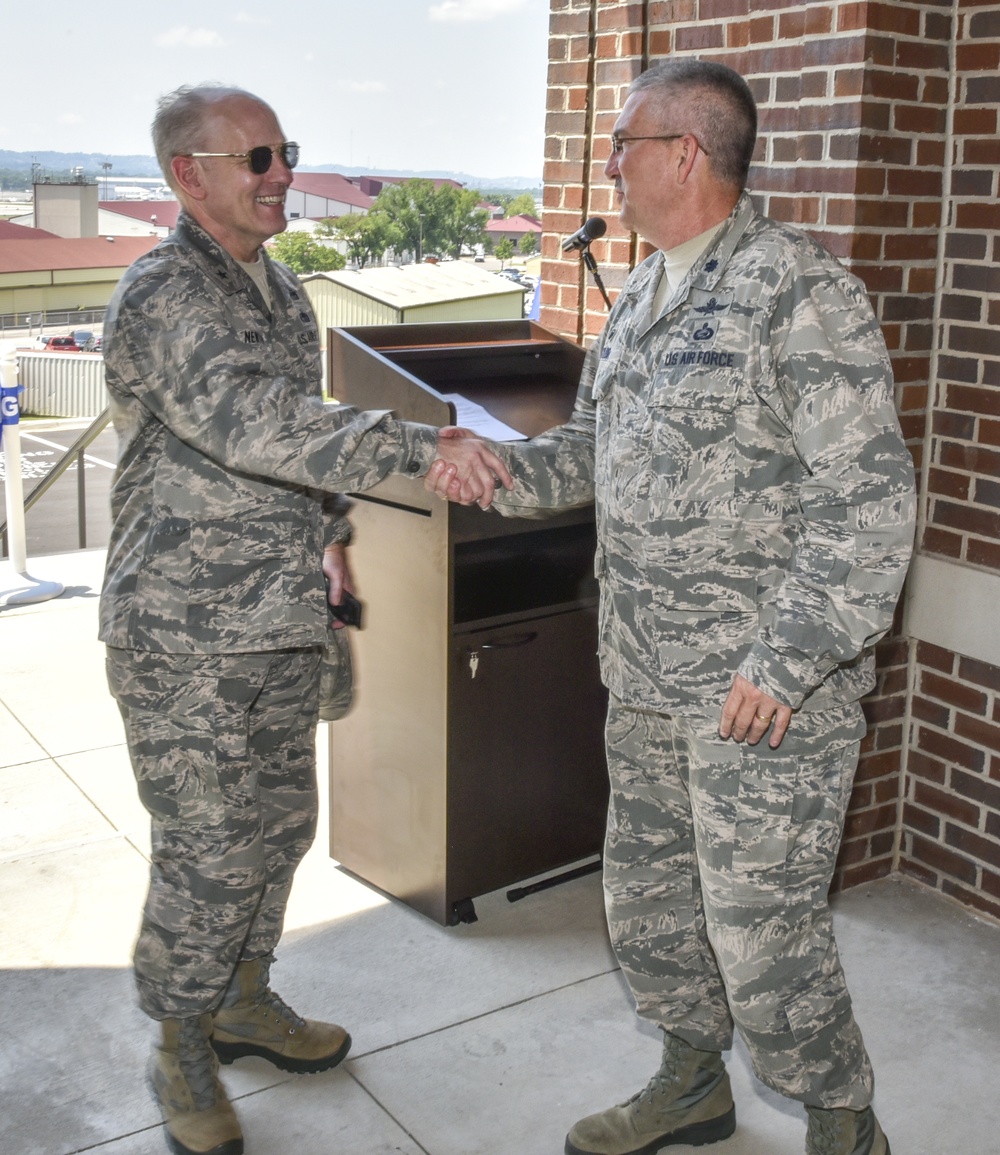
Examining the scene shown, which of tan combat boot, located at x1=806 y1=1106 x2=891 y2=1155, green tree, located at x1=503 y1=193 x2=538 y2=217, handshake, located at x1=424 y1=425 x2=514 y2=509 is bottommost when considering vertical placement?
tan combat boot, located at x1=806 y1=1106 x2=891 y2=1155

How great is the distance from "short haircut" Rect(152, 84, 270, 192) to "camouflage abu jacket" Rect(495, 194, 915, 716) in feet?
2.92

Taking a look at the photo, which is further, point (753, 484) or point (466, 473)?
point (466, 473)

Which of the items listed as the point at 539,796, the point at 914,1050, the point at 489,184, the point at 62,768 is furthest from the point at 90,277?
the point at 914,1050

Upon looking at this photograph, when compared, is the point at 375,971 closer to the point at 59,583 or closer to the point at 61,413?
the point at 59,583

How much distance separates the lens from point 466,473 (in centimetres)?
252

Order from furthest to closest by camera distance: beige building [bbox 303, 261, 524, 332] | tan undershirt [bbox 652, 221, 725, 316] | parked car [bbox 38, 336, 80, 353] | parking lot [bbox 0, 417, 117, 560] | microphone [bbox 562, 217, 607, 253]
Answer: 1. parking lot [bbox 0, 417, 117, 560]
2. parked car [bbox 38, 336, 80, 353]
3. beige building [bbox 303, 261, 524, 332]
4. microphone [bbox 562, 217, 607, 253]
5. tan undershirt [bbox 652, 221, 725, 316]

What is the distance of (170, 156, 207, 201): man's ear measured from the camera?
238cm

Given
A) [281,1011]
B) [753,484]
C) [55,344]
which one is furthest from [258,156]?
[55,344]

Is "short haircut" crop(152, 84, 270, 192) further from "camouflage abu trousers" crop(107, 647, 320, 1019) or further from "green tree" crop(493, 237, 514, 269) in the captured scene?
"green tree" crop(493, 237, 514, 269)

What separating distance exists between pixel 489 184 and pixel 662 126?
5.05 metres

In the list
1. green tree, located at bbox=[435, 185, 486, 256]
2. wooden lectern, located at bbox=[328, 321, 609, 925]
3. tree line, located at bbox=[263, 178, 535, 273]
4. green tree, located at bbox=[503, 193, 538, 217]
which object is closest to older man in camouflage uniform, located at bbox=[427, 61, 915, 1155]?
wooden lectern, located at bbox=[328, 321, 609, 925]

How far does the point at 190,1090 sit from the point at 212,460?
49.8 inches

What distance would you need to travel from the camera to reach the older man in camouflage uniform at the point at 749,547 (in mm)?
2016

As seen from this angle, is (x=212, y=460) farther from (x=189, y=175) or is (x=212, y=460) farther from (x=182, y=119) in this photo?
(x=182, y=119)
